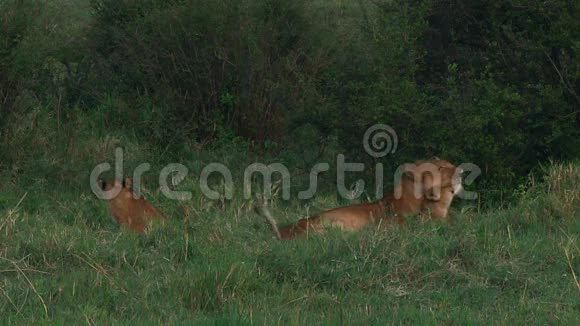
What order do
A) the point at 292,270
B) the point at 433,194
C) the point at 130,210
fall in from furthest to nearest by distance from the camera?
the point at 433,194 → the point at 130,210 → the point at 292,270

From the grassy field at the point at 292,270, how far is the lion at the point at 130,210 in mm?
137

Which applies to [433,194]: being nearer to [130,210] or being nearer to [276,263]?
[276,263]

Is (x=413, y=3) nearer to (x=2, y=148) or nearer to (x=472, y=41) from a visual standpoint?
(x=472, y=41)

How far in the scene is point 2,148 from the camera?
9883 mm

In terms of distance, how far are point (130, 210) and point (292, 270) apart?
2.09m

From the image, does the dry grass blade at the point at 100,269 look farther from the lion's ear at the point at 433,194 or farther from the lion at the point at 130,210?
the lion's ear at the point at 433,194

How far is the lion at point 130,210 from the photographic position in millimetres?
7738

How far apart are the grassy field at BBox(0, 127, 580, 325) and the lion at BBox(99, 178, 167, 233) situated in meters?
0.14

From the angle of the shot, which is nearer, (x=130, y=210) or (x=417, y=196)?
(x=130, y=210)

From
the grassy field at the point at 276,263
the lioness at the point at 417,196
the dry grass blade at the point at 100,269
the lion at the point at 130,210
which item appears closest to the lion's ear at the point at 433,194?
the lioness at the point at 417,196

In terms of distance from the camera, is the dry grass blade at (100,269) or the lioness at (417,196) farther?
the lioness at (417,196)

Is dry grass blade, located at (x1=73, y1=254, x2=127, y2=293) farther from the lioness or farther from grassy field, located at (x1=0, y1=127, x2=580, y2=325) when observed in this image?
the lioness

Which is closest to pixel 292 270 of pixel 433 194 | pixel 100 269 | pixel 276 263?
pixel 276 263

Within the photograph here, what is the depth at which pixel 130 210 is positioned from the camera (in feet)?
26.1
